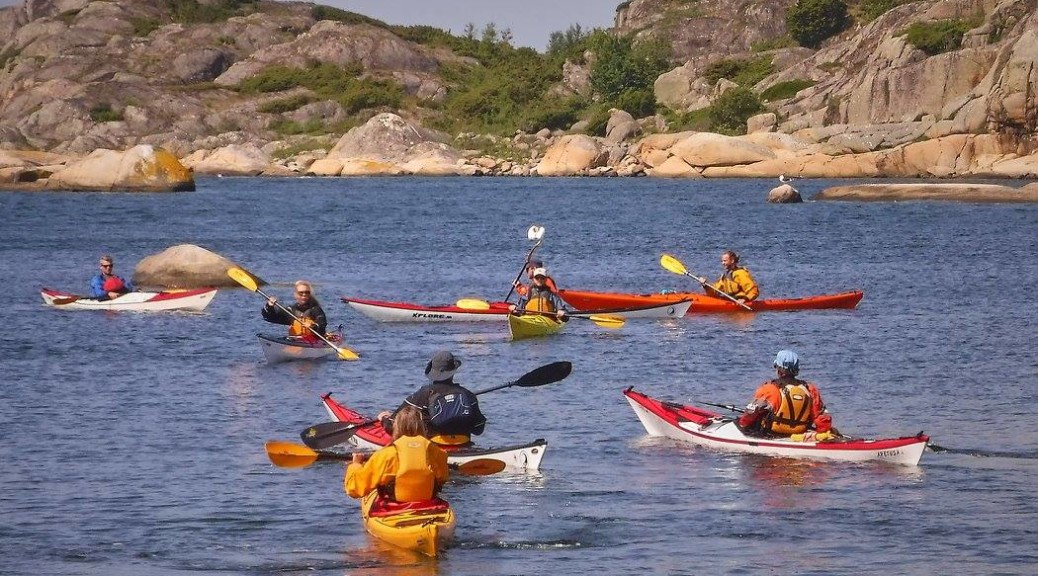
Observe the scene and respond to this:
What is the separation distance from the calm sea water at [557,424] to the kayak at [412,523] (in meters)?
0.21

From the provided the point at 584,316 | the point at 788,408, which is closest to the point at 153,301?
the point at 584,316

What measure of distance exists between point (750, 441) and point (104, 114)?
133270mm

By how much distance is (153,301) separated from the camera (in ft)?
106

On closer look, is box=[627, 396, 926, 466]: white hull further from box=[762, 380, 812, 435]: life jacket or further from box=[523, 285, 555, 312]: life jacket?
box=[523, 285, 555, 312]: life jacket

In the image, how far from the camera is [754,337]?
2931cm

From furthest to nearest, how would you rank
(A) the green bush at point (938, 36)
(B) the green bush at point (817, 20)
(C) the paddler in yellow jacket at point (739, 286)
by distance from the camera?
(B) the green bush at point (817, 20) → (A) the green bush at point (938, 36) → (C) the paddler in yellow jacket at point (739, 286)

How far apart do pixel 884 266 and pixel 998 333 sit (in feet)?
50.5

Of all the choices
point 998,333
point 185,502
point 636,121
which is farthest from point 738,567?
point 636,121

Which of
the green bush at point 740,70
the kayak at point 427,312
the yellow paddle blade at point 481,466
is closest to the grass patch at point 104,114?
the green bush at point 740,70

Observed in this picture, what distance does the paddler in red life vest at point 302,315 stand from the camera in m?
25.5

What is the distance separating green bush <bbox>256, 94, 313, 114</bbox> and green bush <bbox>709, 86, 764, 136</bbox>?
46900 millimetres

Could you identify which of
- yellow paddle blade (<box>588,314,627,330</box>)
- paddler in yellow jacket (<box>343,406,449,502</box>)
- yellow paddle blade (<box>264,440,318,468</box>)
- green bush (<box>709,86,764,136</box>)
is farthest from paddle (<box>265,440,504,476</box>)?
green bush (<box>709,86,764,136</box>)

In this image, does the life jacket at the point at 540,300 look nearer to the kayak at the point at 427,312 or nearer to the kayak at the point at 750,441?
the kayak at the point at 427,312

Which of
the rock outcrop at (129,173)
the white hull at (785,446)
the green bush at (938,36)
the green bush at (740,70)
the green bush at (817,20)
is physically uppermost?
the green bush at (817,20)
